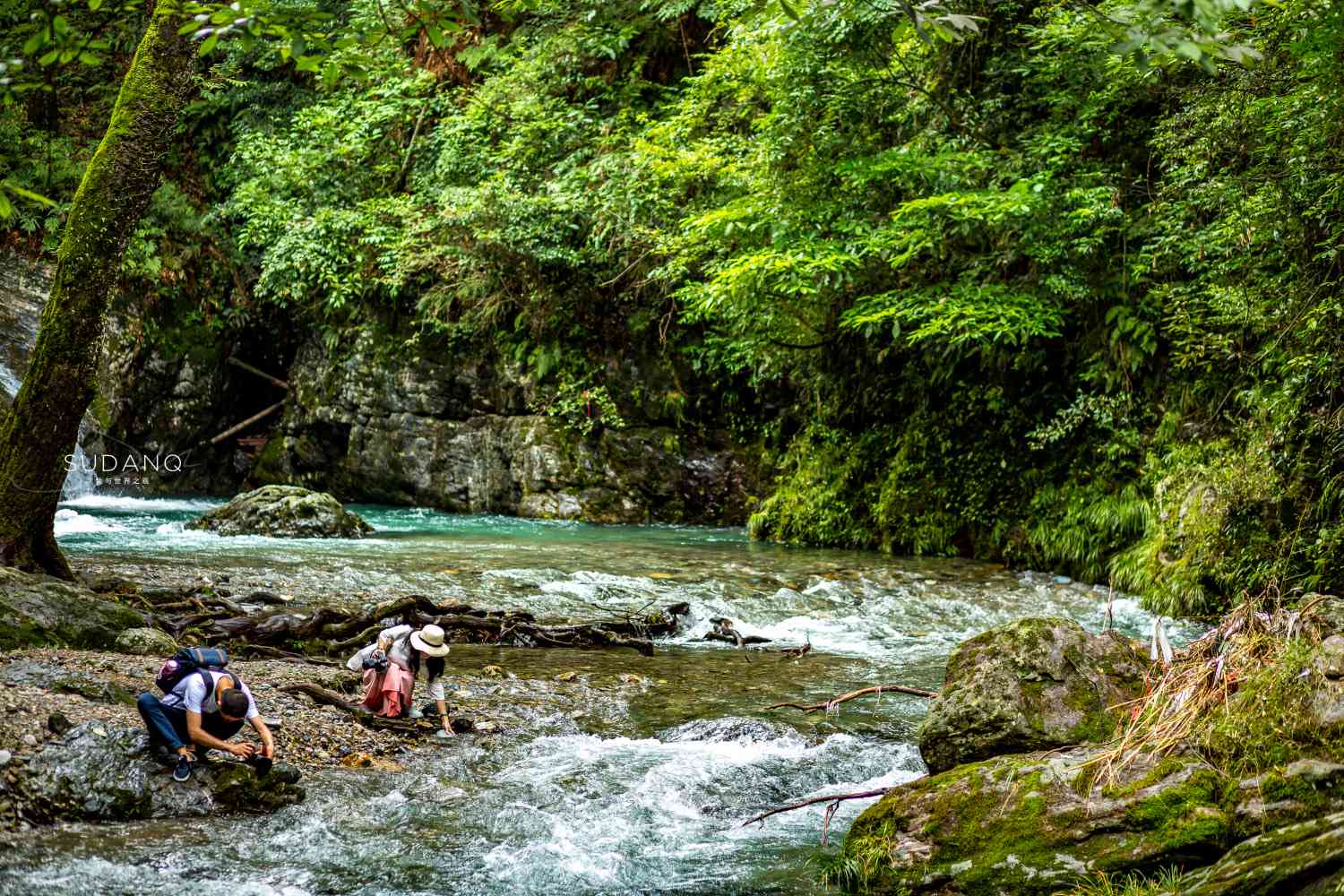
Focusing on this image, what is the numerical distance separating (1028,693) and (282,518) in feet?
41.6

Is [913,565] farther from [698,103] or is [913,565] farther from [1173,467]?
[698,103]

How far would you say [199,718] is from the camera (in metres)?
4.96

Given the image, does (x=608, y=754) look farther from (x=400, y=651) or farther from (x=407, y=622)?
(x=407, y=622)

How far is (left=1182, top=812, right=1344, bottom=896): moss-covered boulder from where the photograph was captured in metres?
3.01

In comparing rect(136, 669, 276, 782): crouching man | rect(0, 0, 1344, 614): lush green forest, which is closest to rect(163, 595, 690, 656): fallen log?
rect(136, 669, 276, 782): crouching man

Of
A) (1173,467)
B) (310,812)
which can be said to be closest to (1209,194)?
(1173,467)

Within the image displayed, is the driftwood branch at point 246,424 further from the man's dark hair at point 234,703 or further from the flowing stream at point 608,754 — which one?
the man's dark hair at point 234,703

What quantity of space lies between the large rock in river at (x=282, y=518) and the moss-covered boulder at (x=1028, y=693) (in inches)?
470

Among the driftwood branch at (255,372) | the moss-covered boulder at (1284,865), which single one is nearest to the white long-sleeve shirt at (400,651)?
the moss-covered boulder at (1284,865)

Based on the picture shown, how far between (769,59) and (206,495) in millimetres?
15273

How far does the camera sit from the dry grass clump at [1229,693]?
3900 mm

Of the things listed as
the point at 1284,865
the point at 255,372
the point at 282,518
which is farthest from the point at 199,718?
the point at 255,372

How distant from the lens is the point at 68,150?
70.9 ft

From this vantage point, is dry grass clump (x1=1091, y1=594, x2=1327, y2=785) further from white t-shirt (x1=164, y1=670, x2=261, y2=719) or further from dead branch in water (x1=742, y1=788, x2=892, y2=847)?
white t-shirt (x1=164, y1=670, x2=261, y2=719)
